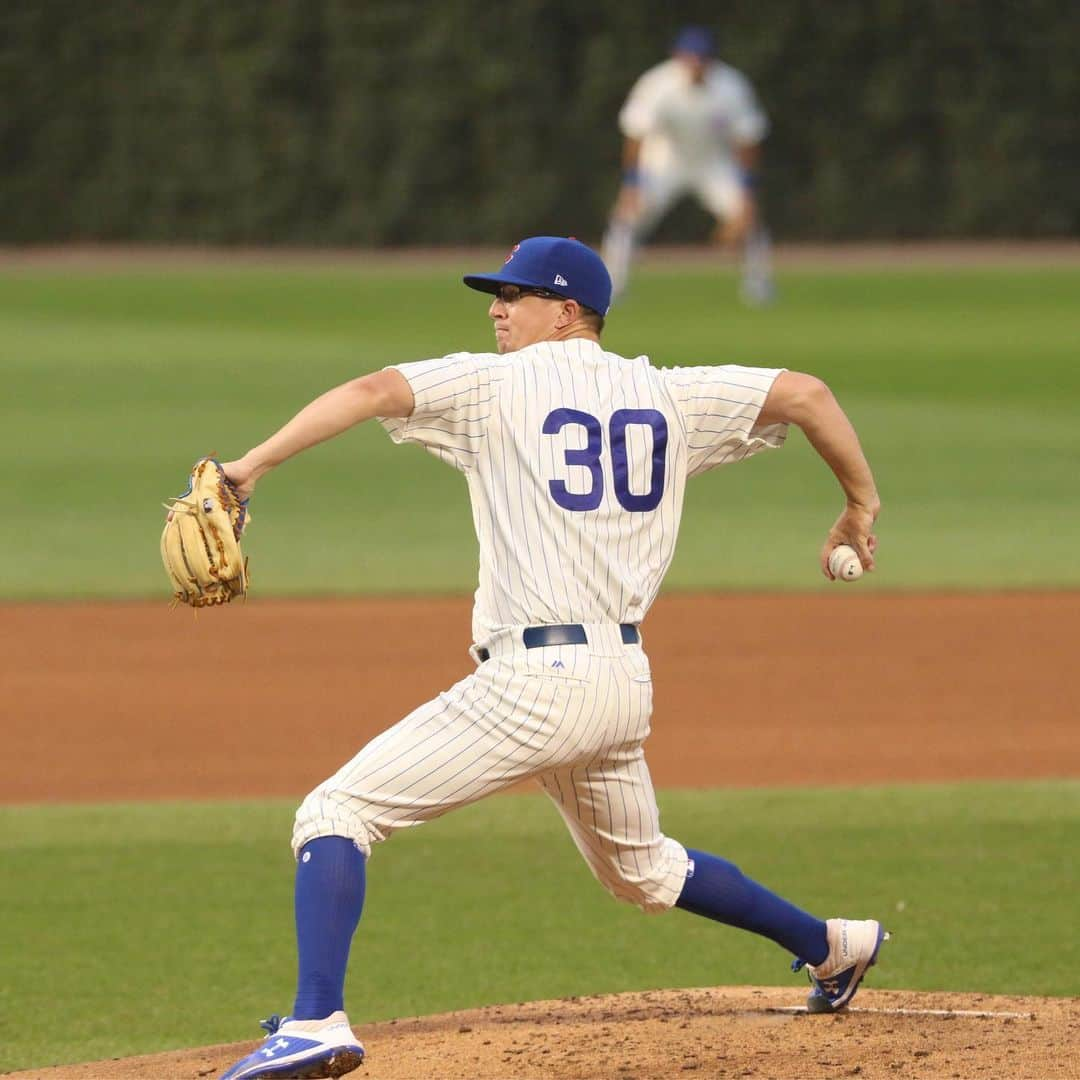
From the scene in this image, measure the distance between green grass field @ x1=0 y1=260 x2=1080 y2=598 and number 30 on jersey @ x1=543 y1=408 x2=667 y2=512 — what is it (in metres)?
7.34

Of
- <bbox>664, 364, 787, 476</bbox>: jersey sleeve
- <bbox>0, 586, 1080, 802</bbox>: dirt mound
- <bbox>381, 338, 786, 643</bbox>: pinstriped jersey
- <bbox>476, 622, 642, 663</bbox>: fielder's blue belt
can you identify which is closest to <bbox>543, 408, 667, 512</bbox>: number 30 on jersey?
<bbox>381, 338, 786, 643</bbox>: pinstriped jersey

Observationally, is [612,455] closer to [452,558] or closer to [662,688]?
[662,688]

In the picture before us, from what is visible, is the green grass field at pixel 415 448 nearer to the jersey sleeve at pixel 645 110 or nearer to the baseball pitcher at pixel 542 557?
the jersey sleeve at pixel 645 110

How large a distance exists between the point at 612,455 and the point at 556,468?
12 centimetres

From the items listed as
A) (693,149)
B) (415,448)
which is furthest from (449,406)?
(693,149)

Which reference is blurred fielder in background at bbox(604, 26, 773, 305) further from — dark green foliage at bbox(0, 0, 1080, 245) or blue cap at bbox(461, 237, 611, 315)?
blue cap at bbox(461, 237, 611, 315)

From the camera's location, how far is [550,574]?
457 centimetres

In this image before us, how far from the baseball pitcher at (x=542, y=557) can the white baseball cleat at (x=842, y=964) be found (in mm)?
487

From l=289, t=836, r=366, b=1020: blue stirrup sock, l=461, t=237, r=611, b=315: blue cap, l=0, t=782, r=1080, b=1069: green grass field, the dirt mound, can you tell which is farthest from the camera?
the dirt mound

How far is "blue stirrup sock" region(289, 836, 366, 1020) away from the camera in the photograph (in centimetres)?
433

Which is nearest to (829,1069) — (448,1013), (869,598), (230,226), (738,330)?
(448,1013)

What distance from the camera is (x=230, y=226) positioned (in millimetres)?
30422

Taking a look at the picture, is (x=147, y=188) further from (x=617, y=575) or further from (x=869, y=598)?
(x=617, y=575)

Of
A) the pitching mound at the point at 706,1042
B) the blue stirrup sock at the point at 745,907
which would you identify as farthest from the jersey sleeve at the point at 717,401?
the pitching mound at the point at 706,1042
